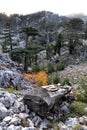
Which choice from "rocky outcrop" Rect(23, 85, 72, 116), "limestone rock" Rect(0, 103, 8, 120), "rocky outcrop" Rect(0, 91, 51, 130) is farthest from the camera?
"rocky outcrop" Rect(23, 85, 72, 116)

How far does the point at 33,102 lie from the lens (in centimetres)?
1452

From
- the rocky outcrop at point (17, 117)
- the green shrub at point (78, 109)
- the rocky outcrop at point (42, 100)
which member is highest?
the rocky outcrop at point (42, 100)

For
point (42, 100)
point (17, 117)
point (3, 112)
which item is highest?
point (42, 100)

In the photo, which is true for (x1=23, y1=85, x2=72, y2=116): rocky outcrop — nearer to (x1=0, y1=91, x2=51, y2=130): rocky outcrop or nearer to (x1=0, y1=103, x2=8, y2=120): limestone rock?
(x1=0, y1=91, x2=51, y2=130): rocky outcrop

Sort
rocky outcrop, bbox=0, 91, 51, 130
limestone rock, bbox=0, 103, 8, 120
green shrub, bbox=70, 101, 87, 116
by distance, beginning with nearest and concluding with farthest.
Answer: rocky outcrop, bbox=0, 91, 51, 130 → limestone rock, bbox=0, 103, 8, 120 → green shrub, bbox=70, 101, 87, 116

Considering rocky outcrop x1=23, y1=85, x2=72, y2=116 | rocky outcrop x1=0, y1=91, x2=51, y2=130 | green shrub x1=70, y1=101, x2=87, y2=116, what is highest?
rocky outcrop x1=23, y1=85, x2=72, y2=116

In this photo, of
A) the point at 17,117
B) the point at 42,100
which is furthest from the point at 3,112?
the point at 42,100

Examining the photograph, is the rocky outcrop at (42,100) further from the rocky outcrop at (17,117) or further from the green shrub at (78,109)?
the green shrub at (78,109)

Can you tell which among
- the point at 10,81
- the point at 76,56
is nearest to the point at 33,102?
the point at 10,81

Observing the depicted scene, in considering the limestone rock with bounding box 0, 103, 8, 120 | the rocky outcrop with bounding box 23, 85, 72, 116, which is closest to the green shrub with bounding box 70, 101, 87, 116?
the rocky outcrop with bounding box 23, 85, 72, 116

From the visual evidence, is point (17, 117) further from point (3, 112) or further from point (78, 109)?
point (78, 109)

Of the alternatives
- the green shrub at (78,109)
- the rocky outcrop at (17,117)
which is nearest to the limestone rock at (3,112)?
the rocky outcrop at (17,117)

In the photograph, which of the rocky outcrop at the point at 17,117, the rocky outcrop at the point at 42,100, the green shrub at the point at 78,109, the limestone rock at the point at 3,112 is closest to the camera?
the rocky outcrop at the point at 17,117

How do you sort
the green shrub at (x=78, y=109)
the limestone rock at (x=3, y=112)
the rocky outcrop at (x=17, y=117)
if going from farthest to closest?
the green shrub at (x=78, y=109) < the limestone rock at (x=3, y=112) < the rocky outcrop at (x=17, y=117)
